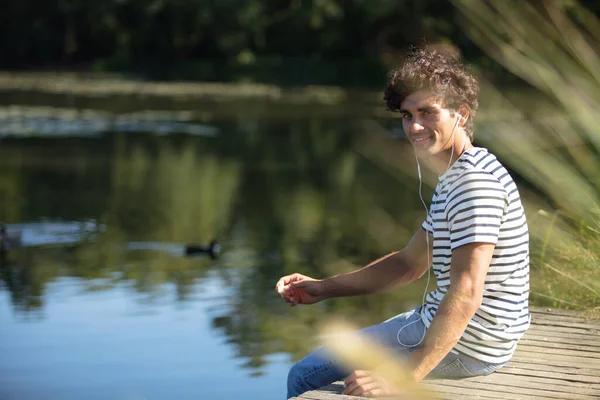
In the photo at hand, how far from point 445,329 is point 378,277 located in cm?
59

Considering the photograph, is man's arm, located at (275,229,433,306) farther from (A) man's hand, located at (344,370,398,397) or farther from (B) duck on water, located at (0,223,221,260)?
(B) duck on water, located at (0,223,221,260)

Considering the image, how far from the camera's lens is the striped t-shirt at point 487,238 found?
9.30ft

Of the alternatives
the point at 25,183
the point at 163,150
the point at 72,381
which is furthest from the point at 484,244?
the point at 163,150

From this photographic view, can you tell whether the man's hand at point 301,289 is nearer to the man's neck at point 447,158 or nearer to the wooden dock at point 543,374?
the wooden dock at point 543,374

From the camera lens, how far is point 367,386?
9.61ft

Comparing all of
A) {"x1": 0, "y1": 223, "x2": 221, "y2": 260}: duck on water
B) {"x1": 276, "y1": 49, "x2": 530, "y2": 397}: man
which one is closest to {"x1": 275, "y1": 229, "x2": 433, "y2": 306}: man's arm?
{"x1": 276, "y1": 49, "x2": 530, "y2": 397}: man

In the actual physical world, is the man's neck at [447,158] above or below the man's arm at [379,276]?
above

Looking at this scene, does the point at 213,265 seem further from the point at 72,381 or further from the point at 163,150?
the point at 163,150

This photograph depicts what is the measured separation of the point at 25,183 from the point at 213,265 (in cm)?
597

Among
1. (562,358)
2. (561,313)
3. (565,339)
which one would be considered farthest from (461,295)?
(561,313)

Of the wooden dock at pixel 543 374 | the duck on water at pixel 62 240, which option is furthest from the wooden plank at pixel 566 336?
the duck on water at pixel 62 240

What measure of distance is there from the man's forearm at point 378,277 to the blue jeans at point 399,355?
14 centimetres

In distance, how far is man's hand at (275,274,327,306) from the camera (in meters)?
3.38

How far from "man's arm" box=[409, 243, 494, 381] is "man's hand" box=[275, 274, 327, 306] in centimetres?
61
